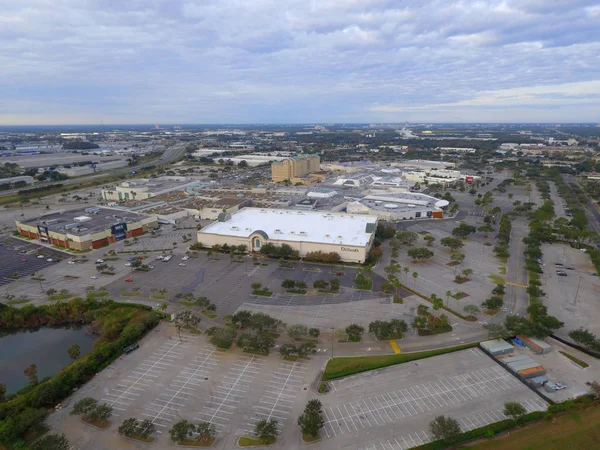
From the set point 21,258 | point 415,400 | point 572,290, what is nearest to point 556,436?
point 415,400

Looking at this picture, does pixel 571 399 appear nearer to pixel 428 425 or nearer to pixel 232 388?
pixel 428 425

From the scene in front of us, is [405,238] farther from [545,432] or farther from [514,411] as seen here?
[545,432]

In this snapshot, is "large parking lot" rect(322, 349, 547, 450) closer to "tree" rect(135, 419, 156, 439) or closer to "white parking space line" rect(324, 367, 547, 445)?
"white parking space line" rect(324, 367, 547, 445)

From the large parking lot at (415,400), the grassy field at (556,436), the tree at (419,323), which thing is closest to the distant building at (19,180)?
the large parking lot at (415,400)

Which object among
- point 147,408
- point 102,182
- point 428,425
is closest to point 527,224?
point 428,425

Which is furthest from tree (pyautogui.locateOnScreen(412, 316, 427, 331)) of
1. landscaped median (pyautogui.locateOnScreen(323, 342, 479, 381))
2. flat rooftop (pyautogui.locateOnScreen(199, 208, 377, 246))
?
flat rooftop (pyautogui.locateOnScreen(199, 208, 377, 246))
